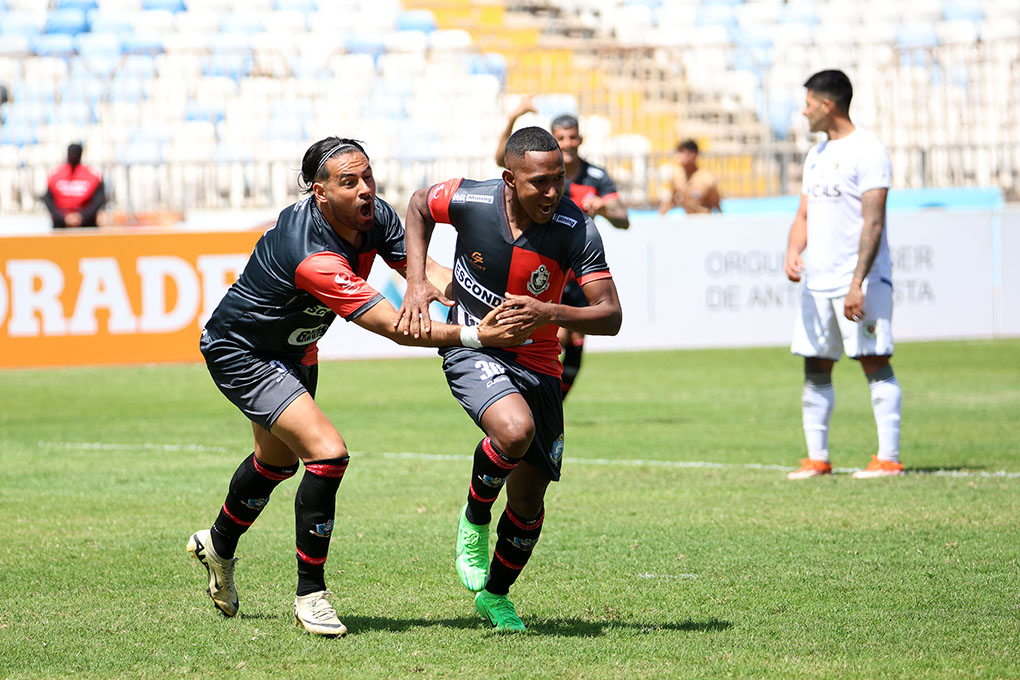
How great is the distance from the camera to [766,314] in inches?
658

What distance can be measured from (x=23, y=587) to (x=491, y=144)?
15.6 metres

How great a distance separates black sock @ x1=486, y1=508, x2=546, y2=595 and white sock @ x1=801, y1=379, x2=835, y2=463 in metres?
3.94

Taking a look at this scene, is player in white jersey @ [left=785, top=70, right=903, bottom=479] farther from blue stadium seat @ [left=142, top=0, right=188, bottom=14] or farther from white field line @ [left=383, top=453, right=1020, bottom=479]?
blue stadium seat @ [left=142, top=0, right=188, bottom=14]

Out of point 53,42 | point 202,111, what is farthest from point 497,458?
point 53,42

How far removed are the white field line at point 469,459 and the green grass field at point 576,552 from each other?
40 mm

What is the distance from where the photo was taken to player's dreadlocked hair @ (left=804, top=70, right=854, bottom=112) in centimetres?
845

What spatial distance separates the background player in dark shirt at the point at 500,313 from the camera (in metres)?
4.95

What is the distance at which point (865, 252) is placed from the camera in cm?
827

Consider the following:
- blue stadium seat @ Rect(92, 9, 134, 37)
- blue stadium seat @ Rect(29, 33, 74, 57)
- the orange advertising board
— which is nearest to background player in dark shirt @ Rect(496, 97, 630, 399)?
the orange advertising board

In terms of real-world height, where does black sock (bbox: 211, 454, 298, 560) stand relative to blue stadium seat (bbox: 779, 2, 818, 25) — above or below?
below

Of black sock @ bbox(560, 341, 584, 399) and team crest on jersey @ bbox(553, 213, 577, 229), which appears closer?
team crest on jersey @ bbox(553, 213, 577, 229)

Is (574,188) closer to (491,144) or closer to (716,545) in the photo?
(716,545)

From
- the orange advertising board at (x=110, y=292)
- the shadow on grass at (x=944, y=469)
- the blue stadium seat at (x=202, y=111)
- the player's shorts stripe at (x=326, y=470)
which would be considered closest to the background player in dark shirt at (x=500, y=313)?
the player's shorts stripe at (x=326, y=470)

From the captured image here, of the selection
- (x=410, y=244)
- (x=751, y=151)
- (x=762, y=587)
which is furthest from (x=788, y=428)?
(x=751, y=151)
